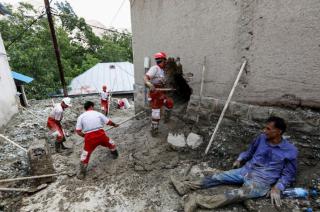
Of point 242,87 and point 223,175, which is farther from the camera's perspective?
point 242,87

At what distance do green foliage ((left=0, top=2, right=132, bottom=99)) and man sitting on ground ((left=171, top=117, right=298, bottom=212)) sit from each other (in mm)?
10893

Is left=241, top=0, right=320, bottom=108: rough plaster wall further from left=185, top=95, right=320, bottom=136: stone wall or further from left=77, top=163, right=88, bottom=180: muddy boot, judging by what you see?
left=77, top=163, right=88, bottom=180: muddy boot

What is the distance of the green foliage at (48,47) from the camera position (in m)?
15.0

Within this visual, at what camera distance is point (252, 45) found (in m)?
3.47

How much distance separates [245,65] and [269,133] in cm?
132

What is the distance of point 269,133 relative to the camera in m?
2.82

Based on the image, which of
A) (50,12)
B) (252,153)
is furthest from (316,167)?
(50,12)

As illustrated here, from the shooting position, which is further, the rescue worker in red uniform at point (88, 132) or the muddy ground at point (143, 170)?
the rescue worker in red uniform at point (88, 132)

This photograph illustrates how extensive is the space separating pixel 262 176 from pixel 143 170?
2.00m

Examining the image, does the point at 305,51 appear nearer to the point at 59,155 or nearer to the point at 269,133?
the point at 269,133

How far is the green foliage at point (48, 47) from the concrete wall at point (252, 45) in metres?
8.60

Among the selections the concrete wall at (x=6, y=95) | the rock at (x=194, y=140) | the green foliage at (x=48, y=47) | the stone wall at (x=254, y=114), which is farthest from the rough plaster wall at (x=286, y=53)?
the green foliage at (x=48, y=47)

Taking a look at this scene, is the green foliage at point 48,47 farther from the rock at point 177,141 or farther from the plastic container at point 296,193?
the plastic container at point 296,193

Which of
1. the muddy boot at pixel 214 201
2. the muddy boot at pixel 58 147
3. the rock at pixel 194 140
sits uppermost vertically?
the rock at pixel 194 140
